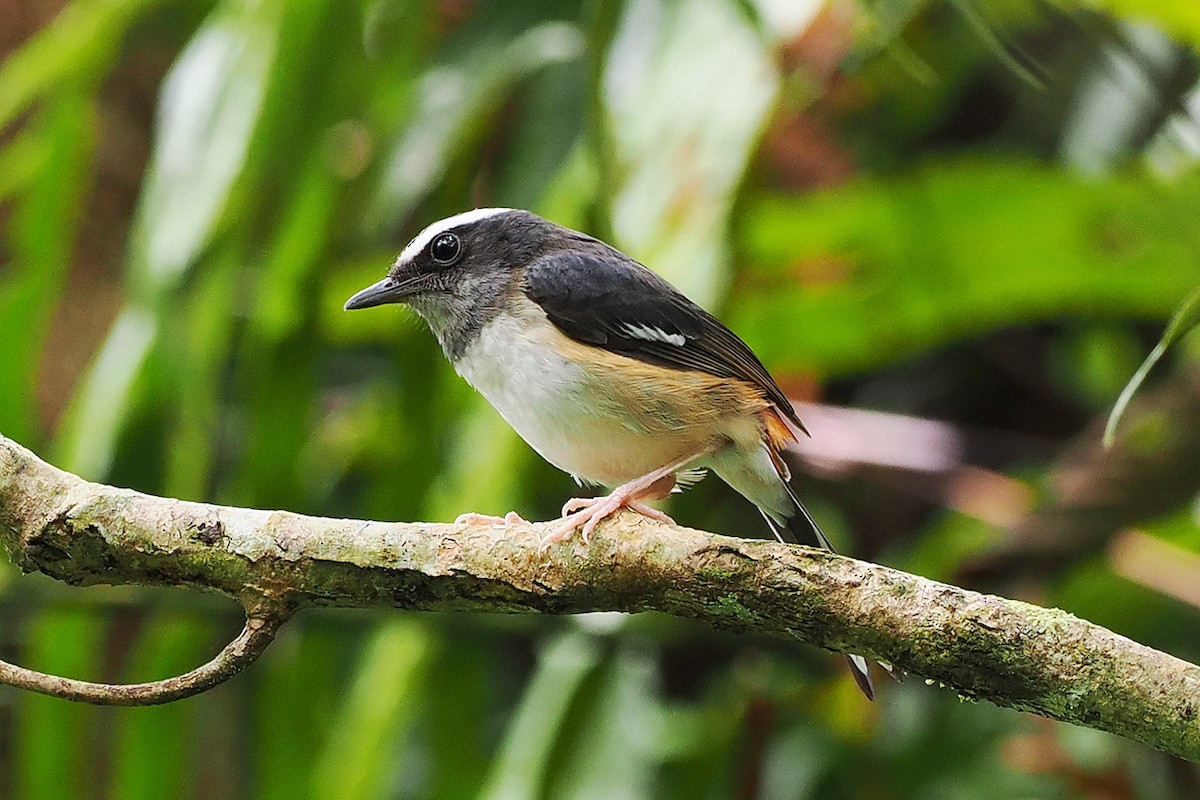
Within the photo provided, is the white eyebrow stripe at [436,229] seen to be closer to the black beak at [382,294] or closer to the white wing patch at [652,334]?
the black beak at [382,294]

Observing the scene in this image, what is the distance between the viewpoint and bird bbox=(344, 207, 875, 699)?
186 centimetres

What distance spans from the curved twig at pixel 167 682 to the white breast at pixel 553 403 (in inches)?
22.6

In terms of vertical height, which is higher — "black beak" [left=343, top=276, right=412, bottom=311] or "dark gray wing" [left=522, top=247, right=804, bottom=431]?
"black beak" [left=343, top=276, right=412, bottom=311]

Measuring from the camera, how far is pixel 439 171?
320cm

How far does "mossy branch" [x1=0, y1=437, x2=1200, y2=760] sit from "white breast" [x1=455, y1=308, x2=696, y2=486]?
38cm

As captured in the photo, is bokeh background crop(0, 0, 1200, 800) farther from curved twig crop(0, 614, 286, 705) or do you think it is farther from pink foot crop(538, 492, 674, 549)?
curved twig crop(0, 614, 286, 705)

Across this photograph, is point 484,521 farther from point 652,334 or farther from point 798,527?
point 798,527

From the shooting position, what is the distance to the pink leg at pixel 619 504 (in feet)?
4.88

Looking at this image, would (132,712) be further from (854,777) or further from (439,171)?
(854,777)

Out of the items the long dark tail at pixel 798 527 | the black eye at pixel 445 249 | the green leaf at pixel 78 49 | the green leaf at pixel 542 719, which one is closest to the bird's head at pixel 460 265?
the black eye at pixel 445 249

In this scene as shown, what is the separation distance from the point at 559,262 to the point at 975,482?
1.96m

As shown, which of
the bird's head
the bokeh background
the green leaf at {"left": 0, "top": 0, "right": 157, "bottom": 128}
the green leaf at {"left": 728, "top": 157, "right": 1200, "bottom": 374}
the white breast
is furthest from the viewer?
the green leaf at {"left": 728, "top": 157, "right": 1200, "bottom": 374}

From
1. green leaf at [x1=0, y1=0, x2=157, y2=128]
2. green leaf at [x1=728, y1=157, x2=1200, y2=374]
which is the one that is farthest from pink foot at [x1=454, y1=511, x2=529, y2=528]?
green leaf at [x1=0, y1=0, x2=157, y2=128]

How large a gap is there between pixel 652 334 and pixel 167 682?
844mm
